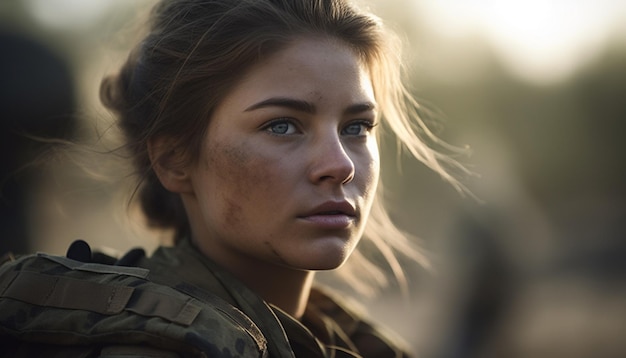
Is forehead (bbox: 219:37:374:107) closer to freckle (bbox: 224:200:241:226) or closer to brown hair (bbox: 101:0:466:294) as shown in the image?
brown hair (bbox: 101:0:466:294)

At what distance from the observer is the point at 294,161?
101 inches

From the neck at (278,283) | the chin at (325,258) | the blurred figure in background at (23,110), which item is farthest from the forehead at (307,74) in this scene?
the blurred figure in background at (23,110)

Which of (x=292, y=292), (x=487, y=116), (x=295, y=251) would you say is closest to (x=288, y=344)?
(x=295, y=251)

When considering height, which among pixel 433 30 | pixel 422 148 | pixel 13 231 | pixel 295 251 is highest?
pixel 433 30

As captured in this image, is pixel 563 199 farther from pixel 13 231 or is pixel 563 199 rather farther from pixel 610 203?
pixel 13 231

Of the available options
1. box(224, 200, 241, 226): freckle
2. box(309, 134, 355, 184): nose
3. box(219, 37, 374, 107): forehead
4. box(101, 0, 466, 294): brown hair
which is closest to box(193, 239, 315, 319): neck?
box(224, 200, 241, 226): freckle

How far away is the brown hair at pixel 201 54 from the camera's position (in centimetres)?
272

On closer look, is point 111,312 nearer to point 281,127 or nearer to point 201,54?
point 281,127

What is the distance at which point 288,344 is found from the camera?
2.49 meters

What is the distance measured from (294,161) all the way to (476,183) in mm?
5878

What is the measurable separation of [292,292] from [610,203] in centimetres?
1071

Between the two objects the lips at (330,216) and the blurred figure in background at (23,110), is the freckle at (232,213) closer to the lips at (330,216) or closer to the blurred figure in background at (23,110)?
the lips at (330,216)

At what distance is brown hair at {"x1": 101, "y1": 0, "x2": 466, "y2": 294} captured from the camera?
8.93ft

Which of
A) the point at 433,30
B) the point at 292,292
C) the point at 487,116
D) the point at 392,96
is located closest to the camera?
the point at 292,292
